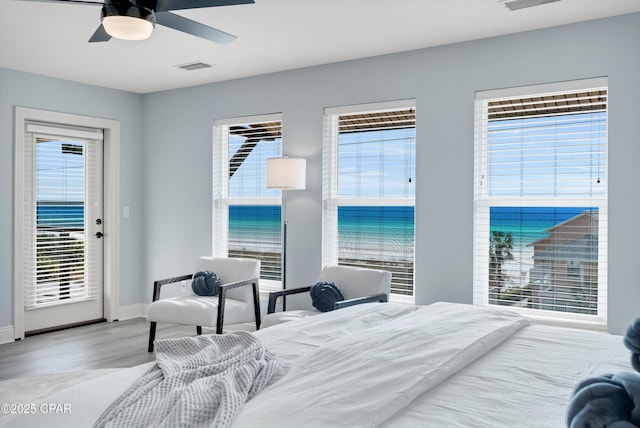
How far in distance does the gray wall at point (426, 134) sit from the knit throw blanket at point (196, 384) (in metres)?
2.66

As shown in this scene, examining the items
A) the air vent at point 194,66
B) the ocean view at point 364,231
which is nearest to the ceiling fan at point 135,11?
the air vent at point 194,66

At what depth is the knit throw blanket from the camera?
155 centimetres

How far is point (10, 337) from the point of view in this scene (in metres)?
5.30

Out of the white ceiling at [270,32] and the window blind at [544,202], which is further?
the window blind at [544,202]

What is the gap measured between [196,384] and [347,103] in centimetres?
368

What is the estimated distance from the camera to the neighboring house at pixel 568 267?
3.96 m

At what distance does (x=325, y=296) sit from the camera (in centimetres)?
436

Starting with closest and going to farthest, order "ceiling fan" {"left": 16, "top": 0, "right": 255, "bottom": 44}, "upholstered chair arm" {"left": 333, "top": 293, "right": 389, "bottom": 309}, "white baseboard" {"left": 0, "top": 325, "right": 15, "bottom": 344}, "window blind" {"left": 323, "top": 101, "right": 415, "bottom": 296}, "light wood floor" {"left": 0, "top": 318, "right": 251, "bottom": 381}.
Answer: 1. "ceiling fan" {"left": 16, "top": 0, "right": 255, "bottom": 44}
2. "upholstered chair arm" {"left": 333, "top": 293, "right": 389, "bottom": 309}
3. "light wood floor" {"left": 0, "top": 318, "right": 251, "bottom": 381}
4. "window blind" {"left": 323, "top": 101, "right": 415, "bottom": 296}
5. "white baseboard" {"left": 0, "top": 325, "right": 15, "bottom": 344}

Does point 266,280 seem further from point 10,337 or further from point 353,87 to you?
point 10,337

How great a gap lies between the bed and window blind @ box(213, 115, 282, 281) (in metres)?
3.07

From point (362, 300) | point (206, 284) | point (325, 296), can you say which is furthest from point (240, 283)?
point (362, 300)

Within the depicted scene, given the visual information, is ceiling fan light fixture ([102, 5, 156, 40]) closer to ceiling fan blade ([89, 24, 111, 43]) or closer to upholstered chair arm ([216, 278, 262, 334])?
A: ceiling fan blade ([89, 24, 111, 43])

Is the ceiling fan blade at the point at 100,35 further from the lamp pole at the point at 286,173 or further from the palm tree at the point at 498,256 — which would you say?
the palm tree at the point at 498,256

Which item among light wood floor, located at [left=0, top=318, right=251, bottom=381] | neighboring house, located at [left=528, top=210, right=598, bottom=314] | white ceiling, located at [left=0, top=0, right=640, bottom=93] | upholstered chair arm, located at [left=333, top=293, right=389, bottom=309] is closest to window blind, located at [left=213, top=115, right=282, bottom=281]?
white ceiling, located at [left=0, top=0, right=640, bottom=93]
